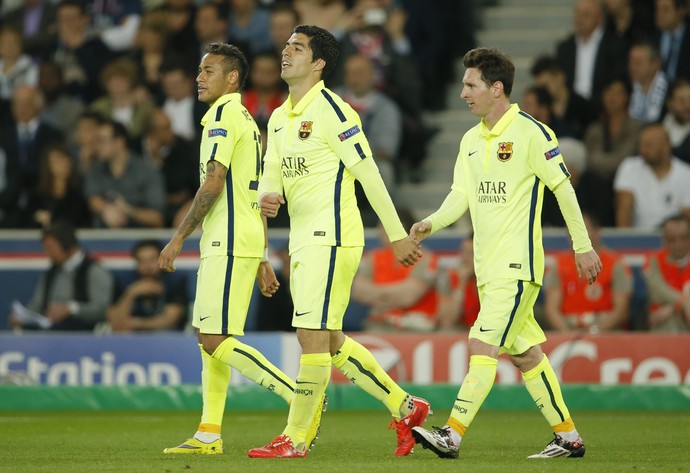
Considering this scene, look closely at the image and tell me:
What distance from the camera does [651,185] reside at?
14.0m

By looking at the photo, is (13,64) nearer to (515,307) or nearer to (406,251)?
(406,251)

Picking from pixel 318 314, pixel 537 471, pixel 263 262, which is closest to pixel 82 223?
pixel 263 262

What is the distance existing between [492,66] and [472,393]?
187 cm

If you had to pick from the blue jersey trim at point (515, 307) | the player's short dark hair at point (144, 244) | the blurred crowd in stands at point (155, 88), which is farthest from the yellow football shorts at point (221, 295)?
the blurred crowd in stands at point (155, 88)

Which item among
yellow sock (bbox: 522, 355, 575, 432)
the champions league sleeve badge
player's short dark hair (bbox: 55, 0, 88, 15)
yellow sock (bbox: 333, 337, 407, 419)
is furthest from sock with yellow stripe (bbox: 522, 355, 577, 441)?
player's short dark hair (bbox: 55, 0, 88, 15)

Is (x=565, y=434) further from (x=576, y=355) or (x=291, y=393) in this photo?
(x=576, y=355)

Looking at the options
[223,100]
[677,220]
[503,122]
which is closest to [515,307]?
[503,122]

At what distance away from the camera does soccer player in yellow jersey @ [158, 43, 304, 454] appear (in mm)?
8312

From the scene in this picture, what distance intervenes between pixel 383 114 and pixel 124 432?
236 inches

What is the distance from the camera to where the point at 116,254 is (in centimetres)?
1488

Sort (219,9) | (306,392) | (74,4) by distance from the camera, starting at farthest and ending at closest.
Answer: (74,4) → (219,9) → (306,392)

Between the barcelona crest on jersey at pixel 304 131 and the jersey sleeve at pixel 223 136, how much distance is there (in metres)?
0.57

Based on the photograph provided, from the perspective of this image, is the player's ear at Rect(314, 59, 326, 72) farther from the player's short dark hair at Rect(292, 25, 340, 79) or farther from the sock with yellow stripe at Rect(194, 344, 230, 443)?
the sock with yellow stripe at Rect(194, 344, 230, 443)

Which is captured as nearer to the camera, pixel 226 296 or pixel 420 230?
pixel 420 230
